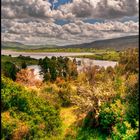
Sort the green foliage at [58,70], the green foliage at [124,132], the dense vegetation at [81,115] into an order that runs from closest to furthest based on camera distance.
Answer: the green foliage at [124,132], the dense vegetation at [81,115], the green foliage at [58,70]

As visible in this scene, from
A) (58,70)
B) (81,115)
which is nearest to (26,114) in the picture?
(81,115)

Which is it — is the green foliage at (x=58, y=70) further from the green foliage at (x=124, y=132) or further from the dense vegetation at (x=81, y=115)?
the green foliage at (x=124, y=132)

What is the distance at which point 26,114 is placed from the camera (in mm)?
44094

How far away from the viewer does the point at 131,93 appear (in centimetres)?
3997

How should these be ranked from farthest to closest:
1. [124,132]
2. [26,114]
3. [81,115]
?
1. [81,115]
2. [26,114]
3. [124,132]

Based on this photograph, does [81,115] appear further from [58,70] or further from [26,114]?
[58,70]

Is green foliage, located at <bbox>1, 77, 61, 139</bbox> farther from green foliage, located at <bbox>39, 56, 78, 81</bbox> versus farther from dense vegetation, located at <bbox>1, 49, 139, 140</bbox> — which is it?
green foliage, located at <bbox>39, 56, 78, 81</bbox>

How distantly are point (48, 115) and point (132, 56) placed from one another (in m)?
37.2

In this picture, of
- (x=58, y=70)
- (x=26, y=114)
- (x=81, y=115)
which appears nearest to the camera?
(x=26, y=114)

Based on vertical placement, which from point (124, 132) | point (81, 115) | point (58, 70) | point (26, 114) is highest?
point (58, 70)

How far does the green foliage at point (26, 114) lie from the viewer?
4166 cm

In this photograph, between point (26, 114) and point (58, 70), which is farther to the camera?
point (58, 70)

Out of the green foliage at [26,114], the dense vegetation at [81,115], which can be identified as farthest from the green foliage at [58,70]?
the green foliage at [26,114]

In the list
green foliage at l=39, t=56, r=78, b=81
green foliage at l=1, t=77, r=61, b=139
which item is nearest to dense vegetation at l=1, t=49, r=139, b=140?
green foliage at l=1, t=77, r=61, b=139
